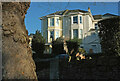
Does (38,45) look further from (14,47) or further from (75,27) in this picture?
(14,47)

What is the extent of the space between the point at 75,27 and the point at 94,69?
20873mm

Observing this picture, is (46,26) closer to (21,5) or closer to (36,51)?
(36,51)

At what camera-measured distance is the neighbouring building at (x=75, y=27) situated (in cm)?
2501

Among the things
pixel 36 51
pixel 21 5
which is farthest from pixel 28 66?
pixel 36 51

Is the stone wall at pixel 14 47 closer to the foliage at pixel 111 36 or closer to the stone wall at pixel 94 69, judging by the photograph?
the stone wall at pixel 94 69

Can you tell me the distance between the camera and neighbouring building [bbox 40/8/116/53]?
2501 cm

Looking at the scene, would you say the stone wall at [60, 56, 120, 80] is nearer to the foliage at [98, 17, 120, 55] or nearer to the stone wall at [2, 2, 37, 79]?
the foliage at [98, 17, 120, 55]

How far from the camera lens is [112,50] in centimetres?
872

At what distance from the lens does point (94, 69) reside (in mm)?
7305

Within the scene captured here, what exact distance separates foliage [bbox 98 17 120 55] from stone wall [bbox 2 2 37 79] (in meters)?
7.56

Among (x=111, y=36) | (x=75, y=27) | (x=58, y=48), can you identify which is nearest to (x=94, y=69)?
(x=111, y=36)

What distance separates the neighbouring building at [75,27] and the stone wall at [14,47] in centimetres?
2261

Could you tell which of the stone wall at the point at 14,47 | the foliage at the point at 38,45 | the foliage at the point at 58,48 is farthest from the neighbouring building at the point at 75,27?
the stone wall at the point at 14,47

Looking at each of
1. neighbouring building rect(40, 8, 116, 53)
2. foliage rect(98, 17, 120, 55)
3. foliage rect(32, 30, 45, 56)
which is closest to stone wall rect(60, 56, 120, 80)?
foliage rect(98, 17, 120, 55)
